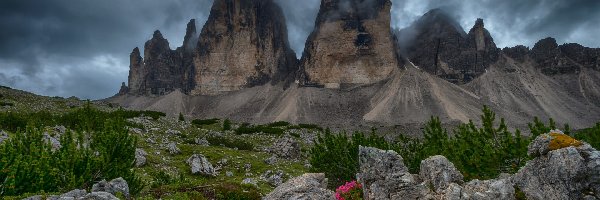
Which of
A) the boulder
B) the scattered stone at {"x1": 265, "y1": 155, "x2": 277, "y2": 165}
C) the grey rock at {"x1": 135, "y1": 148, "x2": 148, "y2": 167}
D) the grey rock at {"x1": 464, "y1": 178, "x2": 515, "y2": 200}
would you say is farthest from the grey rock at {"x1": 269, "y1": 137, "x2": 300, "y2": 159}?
the grey rock at {"x1": 464, "y1": 178, "x2": 515, "y2": 200}

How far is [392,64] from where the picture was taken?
628ft

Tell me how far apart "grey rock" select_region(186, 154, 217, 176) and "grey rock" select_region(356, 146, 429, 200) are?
2174cm

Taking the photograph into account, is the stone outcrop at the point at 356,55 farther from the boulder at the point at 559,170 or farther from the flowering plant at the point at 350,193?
the boulder at the point at 559,170

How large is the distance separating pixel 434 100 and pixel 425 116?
13232 mm

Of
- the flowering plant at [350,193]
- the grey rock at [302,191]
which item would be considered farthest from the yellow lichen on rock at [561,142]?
the grey rock at [302,191]

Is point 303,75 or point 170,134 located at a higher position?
point 303,75

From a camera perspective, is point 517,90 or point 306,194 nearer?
point 306,194

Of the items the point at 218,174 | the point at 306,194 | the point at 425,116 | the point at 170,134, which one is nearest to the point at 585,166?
the point at 306,194

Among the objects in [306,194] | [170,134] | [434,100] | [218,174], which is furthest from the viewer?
[434,100]

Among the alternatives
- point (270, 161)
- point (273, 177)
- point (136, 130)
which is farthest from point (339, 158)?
point (136, 130)

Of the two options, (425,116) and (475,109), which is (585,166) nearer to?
(425,116)

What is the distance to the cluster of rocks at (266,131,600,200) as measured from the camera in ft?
46.3

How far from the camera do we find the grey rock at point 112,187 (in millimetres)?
17497

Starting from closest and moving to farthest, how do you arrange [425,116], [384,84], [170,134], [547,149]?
[547,149]
[170,134]
[425,116]
[384,84]
